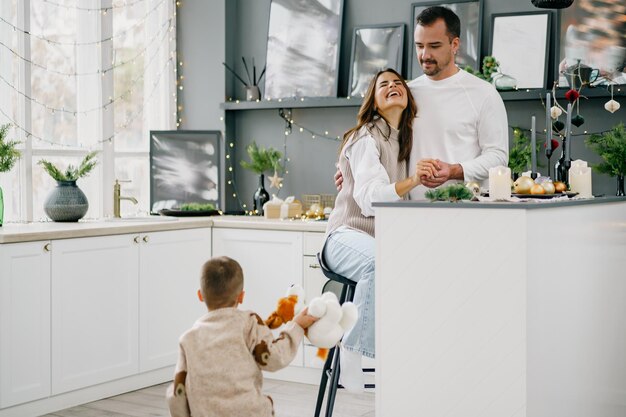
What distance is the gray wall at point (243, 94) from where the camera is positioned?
5.48m

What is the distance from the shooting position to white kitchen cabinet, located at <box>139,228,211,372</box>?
4.76 meters

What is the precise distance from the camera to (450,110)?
364cm

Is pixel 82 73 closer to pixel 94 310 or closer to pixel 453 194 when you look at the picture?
pixel 94 310

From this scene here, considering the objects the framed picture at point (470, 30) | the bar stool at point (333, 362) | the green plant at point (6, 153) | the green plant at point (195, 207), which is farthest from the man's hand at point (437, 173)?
the green plant at point (195, 207)

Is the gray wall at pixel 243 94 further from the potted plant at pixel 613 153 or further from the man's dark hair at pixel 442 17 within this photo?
the man's dark hair at pixel 442 17

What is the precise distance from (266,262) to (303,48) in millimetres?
1378

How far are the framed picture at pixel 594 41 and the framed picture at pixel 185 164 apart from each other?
208 cm

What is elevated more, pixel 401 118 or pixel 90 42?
pixel 90 42

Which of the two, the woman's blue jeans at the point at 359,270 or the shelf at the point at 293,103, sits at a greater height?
the shelf at the point at 293,103

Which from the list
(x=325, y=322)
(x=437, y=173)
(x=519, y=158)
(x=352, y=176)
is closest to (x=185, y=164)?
(x=519, y=158)

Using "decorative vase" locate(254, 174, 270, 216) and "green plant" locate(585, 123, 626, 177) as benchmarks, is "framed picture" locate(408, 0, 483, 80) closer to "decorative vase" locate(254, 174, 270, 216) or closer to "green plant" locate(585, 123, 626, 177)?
"green plant" locate(585, 123, 626, 177)

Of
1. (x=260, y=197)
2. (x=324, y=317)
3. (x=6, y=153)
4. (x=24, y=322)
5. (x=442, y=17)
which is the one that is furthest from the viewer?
(x=260, y=197)

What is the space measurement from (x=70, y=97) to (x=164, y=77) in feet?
2.64

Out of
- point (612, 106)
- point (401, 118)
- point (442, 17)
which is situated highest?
point (442, 17)
